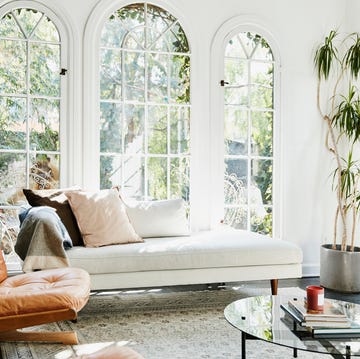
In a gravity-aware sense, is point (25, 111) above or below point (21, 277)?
above

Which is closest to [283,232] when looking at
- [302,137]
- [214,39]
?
[302,137]

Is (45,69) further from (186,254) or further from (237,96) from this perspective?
(186,254)

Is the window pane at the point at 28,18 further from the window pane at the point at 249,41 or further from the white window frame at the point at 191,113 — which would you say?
the window pane at the point at 249,41

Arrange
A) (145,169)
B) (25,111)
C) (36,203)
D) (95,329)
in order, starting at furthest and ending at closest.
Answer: (145,169) → (25,111) → (36,203) → (95,329)

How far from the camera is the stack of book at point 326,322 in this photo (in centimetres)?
212

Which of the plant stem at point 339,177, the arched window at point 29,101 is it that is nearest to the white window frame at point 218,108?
the plant stem at point 339,177

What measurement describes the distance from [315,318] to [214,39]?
3121mm

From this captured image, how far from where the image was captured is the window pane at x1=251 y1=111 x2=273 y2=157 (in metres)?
4.85

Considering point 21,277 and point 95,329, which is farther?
point 95,329

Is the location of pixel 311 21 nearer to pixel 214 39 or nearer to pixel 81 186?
Result: pixel 214 39

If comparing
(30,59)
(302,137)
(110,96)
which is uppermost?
(30,59)

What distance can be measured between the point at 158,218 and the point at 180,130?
38.5 inches

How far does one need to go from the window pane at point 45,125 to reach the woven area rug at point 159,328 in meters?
1.33

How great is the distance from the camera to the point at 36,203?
360 centimetres
